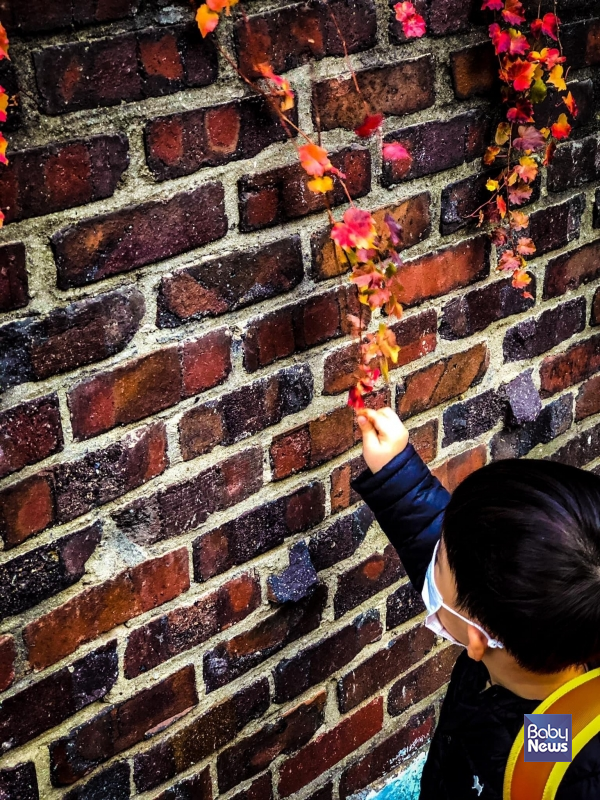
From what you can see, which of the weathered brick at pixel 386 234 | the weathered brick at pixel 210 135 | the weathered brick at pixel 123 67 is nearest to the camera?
the weathered brick at pixel 123 67

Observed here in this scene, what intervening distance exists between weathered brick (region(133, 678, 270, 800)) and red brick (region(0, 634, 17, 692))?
0.91 feet

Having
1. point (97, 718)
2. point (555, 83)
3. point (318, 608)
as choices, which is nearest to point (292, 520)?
point (318, 608)

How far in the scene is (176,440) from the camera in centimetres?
116

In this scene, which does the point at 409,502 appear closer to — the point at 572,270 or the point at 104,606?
the point at 104,606

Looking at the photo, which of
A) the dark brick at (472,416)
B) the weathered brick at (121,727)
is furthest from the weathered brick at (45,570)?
the dark brick at (472,416)

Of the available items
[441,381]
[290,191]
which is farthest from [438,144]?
[441,381]

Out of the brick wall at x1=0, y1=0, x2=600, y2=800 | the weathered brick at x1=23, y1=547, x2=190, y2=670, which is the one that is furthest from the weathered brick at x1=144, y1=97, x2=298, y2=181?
the weathered brick at x1=23, y1=547, x2=190, y2=670

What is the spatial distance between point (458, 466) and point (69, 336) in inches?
33.0

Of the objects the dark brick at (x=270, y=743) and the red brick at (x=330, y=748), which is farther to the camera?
the red brick at (x=330, y=748)

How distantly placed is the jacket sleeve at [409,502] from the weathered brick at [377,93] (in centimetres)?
51

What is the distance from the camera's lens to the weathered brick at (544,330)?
5.30 feet

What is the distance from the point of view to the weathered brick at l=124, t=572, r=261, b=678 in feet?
4.00

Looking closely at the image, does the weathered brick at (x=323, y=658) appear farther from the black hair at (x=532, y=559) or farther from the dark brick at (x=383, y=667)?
the black hair at (x=532, y=559)

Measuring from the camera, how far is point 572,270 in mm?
1684
